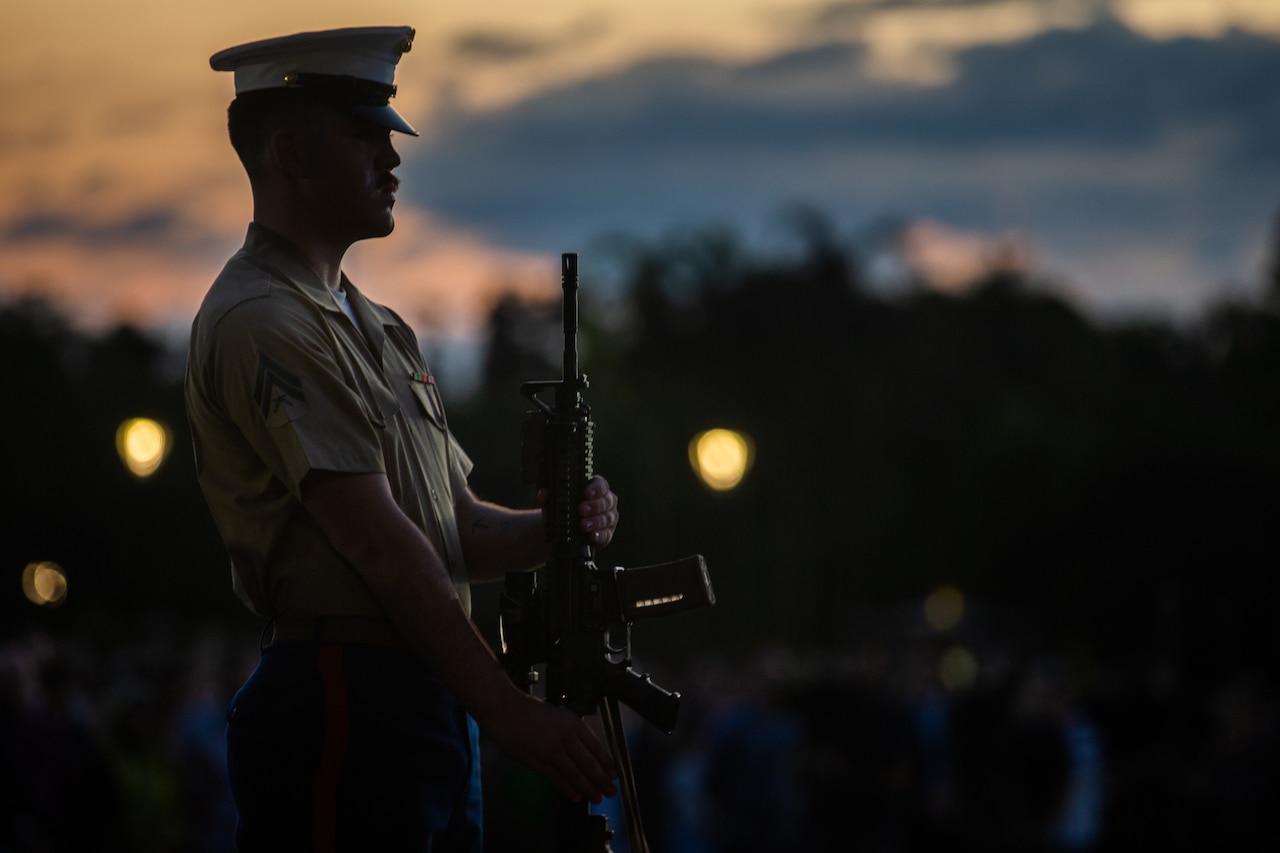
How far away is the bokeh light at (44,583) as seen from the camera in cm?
4728

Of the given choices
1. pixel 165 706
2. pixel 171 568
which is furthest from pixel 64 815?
pixel 171 568

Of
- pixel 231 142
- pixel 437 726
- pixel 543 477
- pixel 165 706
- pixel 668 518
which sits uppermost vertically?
pixel 231 142

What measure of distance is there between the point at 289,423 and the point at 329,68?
2.65 ft

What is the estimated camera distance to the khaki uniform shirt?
329 centimetres

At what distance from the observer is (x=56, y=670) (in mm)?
11492

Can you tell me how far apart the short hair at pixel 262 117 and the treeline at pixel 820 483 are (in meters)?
38.8

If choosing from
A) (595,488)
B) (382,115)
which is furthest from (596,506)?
(382,115)

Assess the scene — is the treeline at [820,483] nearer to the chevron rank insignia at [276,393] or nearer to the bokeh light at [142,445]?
the bokeh light at [142,445]

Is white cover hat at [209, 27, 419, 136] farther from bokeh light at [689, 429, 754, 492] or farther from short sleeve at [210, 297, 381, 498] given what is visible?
bokeh light at [689, 429, 754, 492]

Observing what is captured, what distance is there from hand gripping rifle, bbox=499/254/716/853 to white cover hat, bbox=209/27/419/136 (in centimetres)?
71

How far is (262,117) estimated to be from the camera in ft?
11.8

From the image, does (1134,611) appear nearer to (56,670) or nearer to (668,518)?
(668,518)

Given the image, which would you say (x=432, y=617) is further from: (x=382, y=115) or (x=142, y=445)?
(x=142, y=445)

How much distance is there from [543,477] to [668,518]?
46.0m
